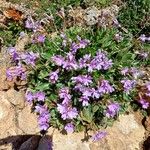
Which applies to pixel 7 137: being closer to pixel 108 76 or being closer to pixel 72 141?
pixel 72 141

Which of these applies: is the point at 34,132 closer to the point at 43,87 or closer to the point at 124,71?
the point at 43,87

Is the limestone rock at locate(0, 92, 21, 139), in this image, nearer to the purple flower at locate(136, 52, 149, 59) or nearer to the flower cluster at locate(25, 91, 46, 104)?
the flower cluster at locate(25, 91, 46, 104)

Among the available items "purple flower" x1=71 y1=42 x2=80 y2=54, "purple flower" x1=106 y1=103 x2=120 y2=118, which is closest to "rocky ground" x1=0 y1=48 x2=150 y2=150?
"purple flower" x1=106 y1=103 x2=120 y2=118

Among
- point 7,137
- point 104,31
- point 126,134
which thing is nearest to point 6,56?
point 7,137

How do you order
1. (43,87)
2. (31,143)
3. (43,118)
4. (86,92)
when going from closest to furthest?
(86,92) → (43,118) → (43,87) → (31,143)

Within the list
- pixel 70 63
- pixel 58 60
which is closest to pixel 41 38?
pixel 58 60

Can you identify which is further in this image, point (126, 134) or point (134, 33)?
point (134, 33)

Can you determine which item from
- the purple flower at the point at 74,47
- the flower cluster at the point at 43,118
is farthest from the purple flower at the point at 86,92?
the flower cluster at the point at 43,118

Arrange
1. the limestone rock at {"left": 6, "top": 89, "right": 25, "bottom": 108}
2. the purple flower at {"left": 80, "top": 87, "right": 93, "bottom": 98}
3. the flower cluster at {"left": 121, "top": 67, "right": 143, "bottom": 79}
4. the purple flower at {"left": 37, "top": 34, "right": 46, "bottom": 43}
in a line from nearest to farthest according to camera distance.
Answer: the purple flower at {"left": 80, "top": 87, "right": 93, "bottom": 98}, the flower cluster at {"left": 121, "top": 67, "right": 143, "bottom": 79}, the purple flower at {"left": 37, "top": 34, "right": 46, "bottom": 43}, the limestone rock at {"left": 6, "top": 89, "right": 25, "bottom": 108}

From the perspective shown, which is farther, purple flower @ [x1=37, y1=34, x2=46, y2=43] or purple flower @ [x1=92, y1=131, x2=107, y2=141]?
purple flower @ [x1=37, y1=34, x2=46, y2=43]
